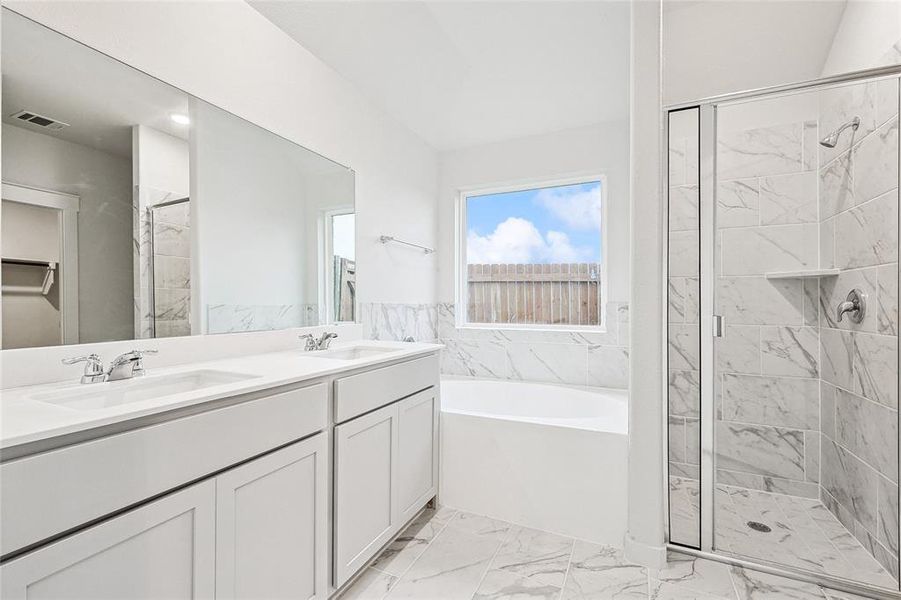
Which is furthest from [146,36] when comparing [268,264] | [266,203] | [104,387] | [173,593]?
[173,593]

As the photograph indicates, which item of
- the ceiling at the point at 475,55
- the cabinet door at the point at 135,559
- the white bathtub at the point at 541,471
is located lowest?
the white bathtub at the point at 541,471

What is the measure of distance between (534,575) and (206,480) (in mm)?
1329

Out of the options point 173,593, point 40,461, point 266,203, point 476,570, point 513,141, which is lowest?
point 476,570

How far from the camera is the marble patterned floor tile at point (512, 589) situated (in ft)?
5.12

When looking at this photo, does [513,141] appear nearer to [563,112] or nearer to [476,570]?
[563,112]

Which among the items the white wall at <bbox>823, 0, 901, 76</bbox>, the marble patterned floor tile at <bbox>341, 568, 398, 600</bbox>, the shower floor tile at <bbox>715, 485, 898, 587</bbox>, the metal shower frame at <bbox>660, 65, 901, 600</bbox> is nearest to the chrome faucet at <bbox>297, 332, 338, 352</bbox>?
the marble patterned floor tile at <bbox>341, 568, 398, 600</bbox>

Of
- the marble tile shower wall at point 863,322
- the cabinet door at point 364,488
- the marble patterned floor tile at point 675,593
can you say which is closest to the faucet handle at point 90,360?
the cabinet door at point 364,488

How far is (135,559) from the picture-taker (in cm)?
88

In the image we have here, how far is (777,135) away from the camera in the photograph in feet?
6.29

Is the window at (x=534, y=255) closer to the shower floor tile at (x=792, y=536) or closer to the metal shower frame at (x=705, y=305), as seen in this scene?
the metal shower frame at (x=705, y=305)

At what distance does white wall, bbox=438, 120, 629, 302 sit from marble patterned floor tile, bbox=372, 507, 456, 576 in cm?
176

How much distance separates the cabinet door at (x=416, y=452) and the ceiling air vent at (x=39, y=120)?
1476 mm

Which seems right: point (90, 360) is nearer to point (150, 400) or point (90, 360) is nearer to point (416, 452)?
point (150, 400)

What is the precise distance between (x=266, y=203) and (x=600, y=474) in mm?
1989
